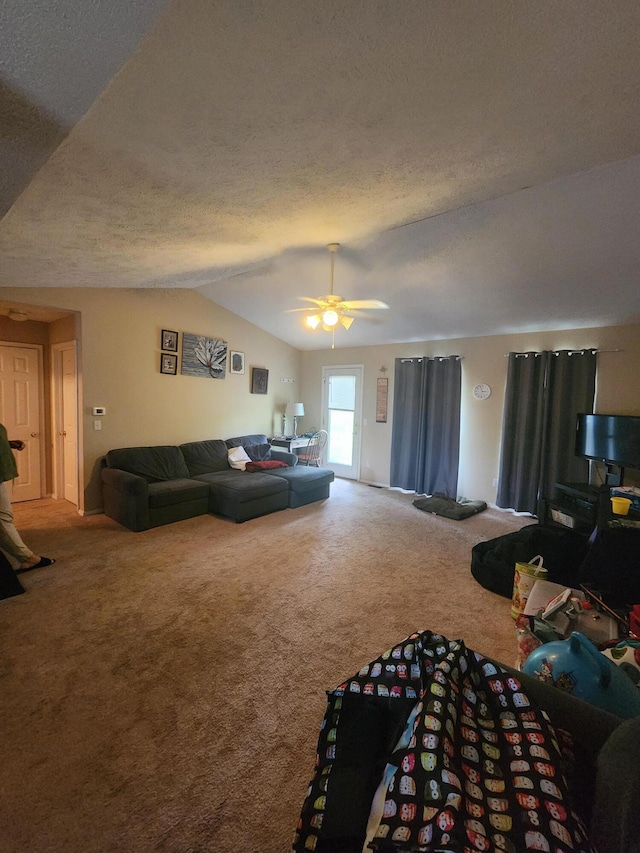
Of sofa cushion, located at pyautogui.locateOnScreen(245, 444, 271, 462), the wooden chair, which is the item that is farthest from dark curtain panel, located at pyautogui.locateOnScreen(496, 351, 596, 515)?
sofa cushion, located at pyautogui.locateOnScreen(245, 444, 271, 462)

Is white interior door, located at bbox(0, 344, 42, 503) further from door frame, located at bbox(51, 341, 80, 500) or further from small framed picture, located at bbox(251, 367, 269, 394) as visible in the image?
small framed picture, located at bbox(251, 367, 269, 394)

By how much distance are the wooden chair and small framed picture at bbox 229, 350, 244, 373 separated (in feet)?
5.68

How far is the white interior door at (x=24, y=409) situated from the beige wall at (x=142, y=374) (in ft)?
1.14

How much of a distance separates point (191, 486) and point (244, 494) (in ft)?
2.16

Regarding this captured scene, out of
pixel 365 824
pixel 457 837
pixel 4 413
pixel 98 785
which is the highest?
pixel 4 413

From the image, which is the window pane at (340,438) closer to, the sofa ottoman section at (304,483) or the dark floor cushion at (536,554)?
the sofa ottoman section at (304,483)

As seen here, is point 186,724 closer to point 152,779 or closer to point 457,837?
point 152,779

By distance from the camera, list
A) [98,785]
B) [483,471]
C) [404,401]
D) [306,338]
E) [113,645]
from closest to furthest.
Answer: [98,785]
[113,645]
[483,471]
[404,401]
[306,338]

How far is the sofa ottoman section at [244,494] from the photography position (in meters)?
4.22

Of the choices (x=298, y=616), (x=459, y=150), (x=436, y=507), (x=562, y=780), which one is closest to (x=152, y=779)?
(x=298, y=616)

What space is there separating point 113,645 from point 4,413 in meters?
3.90

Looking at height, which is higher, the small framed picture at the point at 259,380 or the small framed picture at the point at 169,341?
the small framed picture at the point at 169,341

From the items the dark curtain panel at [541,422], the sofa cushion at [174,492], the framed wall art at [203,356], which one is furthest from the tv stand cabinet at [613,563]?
the framed wall art at [203,356]

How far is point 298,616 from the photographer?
2438 mm
